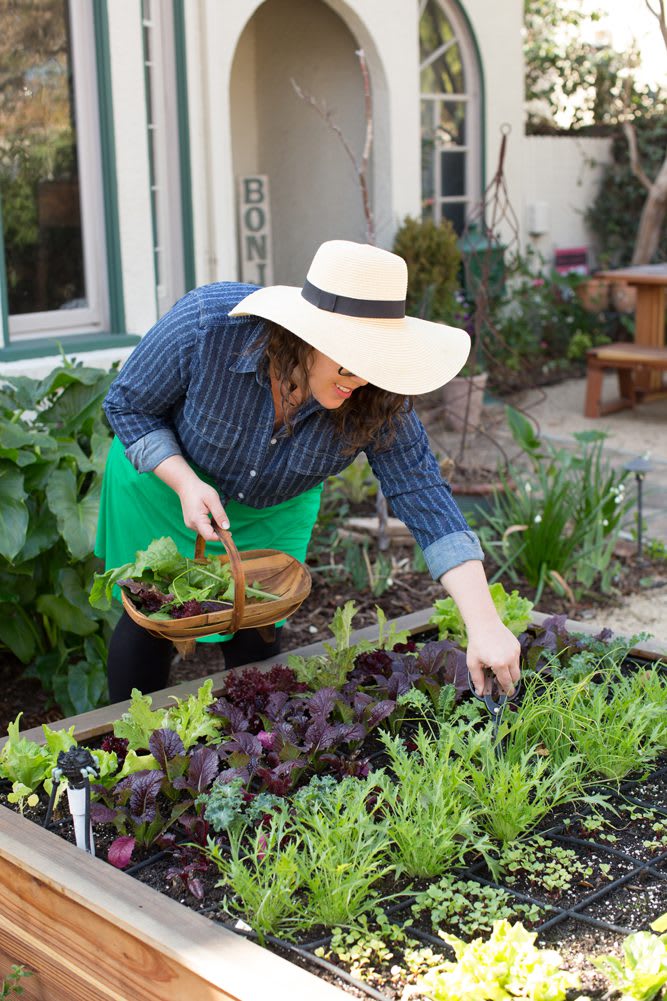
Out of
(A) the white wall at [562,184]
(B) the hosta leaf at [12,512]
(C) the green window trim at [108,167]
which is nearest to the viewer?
(B) the hosta leaf at [12,512]

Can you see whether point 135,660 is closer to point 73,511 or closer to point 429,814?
point 73,511

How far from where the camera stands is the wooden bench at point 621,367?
7297mm

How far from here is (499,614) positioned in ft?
9.00

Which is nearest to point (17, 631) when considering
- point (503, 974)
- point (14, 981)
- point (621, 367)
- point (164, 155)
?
point (14, 981)

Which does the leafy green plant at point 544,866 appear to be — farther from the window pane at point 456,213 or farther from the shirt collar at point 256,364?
the window pane at point 456,213

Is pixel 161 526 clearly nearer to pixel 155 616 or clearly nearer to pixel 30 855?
pixel 155 616

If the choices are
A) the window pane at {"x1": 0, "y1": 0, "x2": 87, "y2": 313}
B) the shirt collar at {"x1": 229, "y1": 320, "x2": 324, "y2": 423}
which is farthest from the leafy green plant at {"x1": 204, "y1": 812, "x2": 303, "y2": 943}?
the window pane at {"x1": 0, "y1": 0, "x2": 87, "y2": 313}

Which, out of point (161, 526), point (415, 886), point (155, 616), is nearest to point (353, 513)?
point (161, 526)

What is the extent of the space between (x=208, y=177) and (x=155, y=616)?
13.6ft

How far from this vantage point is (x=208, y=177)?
5906 millimetres

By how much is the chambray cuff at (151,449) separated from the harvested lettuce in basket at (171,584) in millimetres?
162

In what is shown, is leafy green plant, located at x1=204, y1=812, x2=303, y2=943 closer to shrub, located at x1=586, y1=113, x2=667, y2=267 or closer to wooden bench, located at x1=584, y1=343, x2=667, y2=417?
wooden bench, located at x1=584, y1=343, x2=667, y2=417

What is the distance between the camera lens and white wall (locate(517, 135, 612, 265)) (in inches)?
377

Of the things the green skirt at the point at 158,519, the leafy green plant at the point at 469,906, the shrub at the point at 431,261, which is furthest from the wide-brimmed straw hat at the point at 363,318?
the shrub at the point at 431,261
